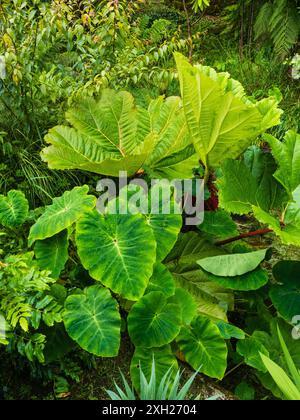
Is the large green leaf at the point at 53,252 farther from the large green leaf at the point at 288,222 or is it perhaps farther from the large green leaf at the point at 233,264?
the large green leaf at the point at 288,222

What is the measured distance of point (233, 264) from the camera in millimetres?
2377

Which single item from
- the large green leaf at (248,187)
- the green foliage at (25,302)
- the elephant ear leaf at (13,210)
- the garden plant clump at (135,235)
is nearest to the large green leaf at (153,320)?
the garden plant clump at (135,235)

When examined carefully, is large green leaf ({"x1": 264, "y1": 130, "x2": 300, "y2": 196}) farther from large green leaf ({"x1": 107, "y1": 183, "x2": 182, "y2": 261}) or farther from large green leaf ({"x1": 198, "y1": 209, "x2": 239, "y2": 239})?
large green leaf ({"x1": 107, "y1": 183, "x2": 182, "y2": 261})

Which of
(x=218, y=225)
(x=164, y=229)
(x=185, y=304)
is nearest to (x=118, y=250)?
(x=164, y=229)

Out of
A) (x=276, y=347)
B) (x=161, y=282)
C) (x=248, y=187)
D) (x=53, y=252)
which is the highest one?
(x=248, y=187)

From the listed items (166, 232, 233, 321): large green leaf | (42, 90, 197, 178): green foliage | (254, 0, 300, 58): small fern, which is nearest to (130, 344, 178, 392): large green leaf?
(166, 232, 233, 321): large green leaf

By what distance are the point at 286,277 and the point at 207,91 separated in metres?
1.06

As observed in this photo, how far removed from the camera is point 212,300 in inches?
103

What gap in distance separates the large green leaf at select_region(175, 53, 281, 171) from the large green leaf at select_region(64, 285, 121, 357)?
3.38 ft

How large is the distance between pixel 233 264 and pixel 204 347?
1.40ft

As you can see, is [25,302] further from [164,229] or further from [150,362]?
[164,229]

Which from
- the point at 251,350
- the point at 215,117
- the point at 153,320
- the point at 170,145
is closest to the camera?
the point at 153,320

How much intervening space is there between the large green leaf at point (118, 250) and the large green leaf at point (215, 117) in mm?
690

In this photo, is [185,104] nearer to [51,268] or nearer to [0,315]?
[51,268]
